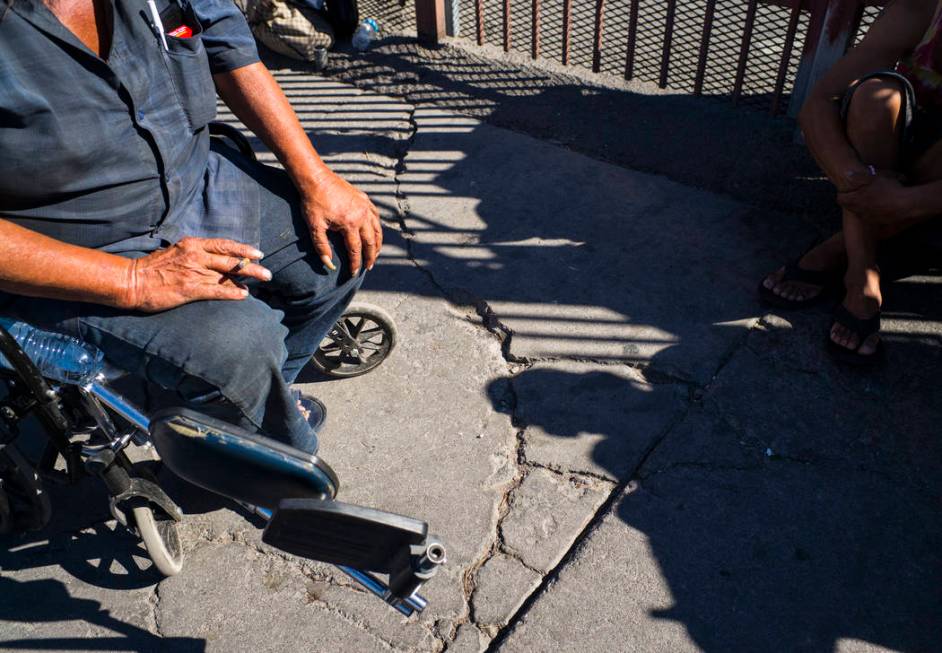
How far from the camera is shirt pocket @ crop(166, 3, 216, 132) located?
Answer: 2082 millimetres

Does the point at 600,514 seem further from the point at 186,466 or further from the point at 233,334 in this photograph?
the point at 186,466

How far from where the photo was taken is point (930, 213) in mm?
2666

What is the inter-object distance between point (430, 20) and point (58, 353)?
3655 mm

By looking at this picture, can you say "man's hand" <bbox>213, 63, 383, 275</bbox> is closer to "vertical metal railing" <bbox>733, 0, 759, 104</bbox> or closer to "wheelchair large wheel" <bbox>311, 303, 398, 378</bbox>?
"wheelchair large wheel" <bbox>311, 303, 398, 378</bbox>

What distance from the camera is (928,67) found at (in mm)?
2809

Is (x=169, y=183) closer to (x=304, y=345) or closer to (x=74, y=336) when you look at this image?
(x=74, y=336)

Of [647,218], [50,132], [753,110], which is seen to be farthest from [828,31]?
[50,132]

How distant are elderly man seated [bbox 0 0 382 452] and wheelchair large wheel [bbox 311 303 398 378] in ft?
1.58

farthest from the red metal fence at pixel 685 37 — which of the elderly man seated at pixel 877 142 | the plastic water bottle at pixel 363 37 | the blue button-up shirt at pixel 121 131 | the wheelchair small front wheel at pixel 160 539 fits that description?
the wheelchair small front wheel at pixel 160 539

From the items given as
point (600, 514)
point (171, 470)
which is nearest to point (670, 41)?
point (600, 514)

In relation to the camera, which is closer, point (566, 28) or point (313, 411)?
point (313, 411)

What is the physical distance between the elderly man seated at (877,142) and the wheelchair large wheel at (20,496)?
271 centimetres

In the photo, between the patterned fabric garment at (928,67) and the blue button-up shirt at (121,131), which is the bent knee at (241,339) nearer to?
the blue button-up shirt at (121,131)

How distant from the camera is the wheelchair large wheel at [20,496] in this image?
2.32 m
